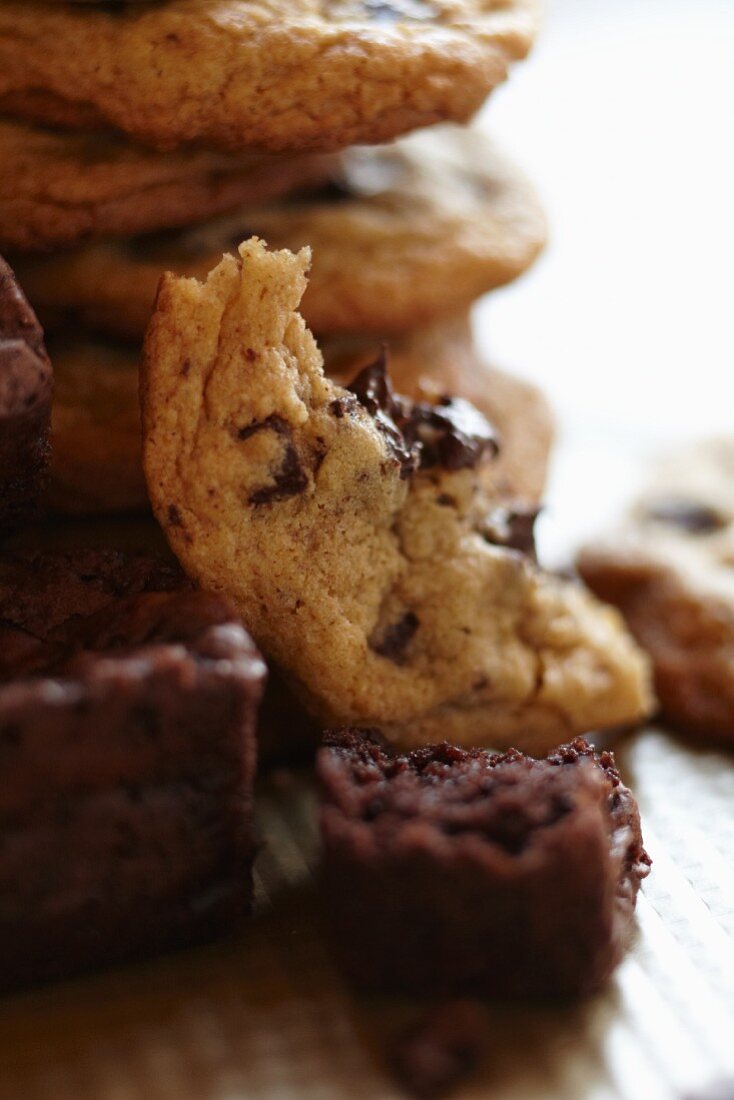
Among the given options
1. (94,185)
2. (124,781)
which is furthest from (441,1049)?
(94,185)

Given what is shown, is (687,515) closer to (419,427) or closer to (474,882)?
(419,427)

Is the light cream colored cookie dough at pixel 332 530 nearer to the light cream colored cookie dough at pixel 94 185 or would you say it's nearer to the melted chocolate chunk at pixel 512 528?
the melted chocolate chunk at pixel 512 528

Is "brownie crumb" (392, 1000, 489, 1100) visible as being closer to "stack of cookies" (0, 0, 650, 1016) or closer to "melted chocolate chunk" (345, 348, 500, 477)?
"stack of cookies" (0, 0, 650, 1016)

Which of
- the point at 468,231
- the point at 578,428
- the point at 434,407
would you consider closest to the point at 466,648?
the point at 434,407

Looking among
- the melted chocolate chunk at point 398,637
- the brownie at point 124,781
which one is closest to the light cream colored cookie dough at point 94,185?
the brownie at point 124,781

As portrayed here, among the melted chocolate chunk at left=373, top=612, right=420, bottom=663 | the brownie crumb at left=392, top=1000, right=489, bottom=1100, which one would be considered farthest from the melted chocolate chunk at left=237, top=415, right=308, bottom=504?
the brownie crumb at left=392, top=1000, right=489, bottom=1100

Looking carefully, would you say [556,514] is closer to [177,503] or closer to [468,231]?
[468,231]
